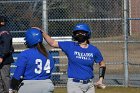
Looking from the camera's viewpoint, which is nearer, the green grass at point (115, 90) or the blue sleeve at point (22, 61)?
the blue sleeve at point (22, 61)

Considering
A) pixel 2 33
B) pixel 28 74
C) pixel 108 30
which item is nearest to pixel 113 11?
pixel 108 30

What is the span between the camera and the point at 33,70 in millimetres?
7254

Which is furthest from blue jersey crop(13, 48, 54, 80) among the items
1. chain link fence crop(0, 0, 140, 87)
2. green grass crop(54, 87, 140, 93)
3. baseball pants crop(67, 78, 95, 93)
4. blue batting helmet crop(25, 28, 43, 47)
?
chain link fence crop(0, 0, 140, 87)

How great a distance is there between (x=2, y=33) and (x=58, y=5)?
6.57 meters

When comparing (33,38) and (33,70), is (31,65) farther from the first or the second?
(33,38)

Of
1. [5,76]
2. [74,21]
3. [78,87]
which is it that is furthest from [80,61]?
[74,21]

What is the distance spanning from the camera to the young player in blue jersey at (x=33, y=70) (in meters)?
7.21

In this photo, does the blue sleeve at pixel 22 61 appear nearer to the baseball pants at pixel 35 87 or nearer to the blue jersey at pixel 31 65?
the blue jersey at pixel 31 65

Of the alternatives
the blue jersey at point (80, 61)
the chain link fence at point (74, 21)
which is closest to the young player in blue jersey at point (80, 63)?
the blue jersey at point (80, 61)

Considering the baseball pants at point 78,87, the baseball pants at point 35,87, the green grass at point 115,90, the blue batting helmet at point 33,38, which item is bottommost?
the green grass at point 115,90

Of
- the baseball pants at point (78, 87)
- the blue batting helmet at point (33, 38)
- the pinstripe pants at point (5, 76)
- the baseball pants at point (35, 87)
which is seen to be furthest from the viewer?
the pinstripe pants at point (5, 76)

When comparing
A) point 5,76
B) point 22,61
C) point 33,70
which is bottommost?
point 5,76

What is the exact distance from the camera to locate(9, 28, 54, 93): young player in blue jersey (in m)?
7.21

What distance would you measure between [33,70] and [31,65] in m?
0.07
